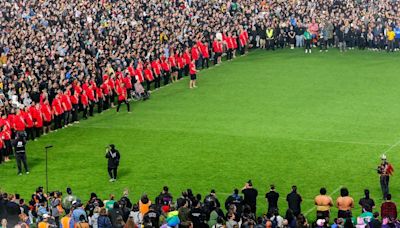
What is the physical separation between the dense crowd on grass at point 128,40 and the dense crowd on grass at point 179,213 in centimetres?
972

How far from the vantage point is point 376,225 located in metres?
25.6

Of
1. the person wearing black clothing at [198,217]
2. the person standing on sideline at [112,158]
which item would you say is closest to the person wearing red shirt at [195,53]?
the person standing on sideline at [112,158]

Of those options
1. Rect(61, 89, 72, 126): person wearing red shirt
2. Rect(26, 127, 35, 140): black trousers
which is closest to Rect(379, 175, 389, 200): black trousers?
Rect(26, 127, 35, 140): black trousers

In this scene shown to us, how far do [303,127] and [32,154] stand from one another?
35.6 feet

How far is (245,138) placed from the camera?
3988 centimetres

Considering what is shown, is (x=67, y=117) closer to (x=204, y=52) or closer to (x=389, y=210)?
(x=204, y=52)

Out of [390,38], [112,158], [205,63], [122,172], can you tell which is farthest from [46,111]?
[390,38]

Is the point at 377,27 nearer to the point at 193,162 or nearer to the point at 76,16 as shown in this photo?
the point at 76,16

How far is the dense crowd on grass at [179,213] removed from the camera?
85.0ft

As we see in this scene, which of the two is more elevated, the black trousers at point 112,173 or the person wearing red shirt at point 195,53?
the person wearing red shirt at point 195,53

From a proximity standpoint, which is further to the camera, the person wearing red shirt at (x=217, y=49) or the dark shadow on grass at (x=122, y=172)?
the person wearing red shirt at (x=217, y=49)

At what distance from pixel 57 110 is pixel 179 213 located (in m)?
15.8

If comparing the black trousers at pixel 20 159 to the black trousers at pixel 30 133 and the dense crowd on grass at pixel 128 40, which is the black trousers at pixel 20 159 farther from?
the black trousers at pixel 30 133

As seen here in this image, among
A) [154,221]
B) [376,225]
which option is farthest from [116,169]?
[376,225]
